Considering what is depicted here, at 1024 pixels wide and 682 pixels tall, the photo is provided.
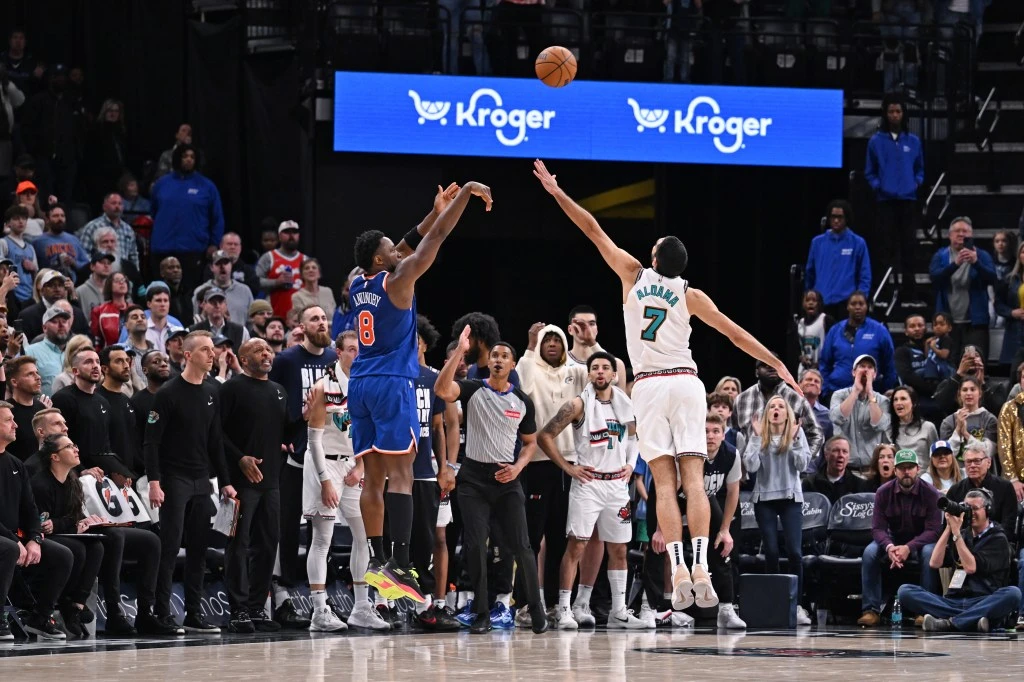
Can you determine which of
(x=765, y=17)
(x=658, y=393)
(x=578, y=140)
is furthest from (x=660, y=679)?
(x=765, y=17)

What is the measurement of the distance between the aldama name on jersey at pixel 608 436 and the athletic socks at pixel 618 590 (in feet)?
3.51

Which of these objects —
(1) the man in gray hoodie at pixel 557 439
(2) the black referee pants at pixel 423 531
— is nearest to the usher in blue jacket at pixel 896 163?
(1) the man in gray hoodie at pixel 557 439

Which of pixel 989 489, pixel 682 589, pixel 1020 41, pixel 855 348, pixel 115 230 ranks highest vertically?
pixel 1020 41

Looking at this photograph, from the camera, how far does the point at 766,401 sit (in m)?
15.7

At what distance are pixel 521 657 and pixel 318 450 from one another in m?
3.33

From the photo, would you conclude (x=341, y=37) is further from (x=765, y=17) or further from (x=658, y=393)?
(x=658, y=393)

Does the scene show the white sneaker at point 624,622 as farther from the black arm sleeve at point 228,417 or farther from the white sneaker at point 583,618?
the black arm sleeve at point 228,417

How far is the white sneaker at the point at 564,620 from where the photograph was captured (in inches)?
504

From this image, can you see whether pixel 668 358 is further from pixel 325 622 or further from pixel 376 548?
pixel 325 622

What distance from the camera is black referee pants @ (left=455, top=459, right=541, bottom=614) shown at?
12438 mm

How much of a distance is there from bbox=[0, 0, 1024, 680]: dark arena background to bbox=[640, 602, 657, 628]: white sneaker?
4 cm

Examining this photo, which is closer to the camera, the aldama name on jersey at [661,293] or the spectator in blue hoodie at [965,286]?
the aldama name on jersey at [661,293]

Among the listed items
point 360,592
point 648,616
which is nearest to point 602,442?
point 648,616

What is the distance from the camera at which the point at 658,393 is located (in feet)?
33.9
